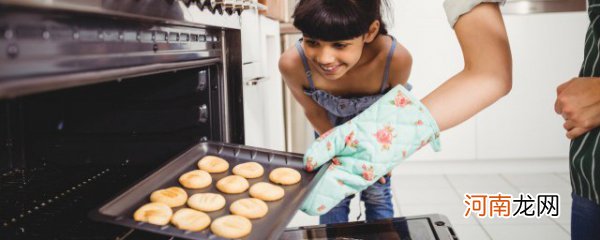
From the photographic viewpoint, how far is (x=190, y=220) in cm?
77

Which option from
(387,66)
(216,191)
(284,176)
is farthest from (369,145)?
(387,66)

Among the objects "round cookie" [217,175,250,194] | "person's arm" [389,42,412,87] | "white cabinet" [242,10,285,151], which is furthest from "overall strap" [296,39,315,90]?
"round cookie" [217,175,250,194]

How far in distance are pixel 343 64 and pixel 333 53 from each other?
0.19 feet

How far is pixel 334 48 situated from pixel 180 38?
51 cm

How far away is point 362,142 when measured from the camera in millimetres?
915

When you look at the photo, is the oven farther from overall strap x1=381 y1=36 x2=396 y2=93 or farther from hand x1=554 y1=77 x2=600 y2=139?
hand x1=554 y1=77 x2=600 y2=139

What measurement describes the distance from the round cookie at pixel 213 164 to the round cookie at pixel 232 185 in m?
0.04

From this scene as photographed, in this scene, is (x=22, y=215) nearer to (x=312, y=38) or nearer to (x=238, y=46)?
(x=238, y=46)

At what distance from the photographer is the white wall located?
2.85m

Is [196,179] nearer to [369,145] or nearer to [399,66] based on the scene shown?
[369,145]

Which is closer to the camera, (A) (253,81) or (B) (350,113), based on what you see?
(A) (253,81)

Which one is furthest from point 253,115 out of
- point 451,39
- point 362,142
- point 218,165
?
point 451,39

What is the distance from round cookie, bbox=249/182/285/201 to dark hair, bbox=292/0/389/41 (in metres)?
0.46

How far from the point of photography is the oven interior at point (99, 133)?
0.99 meters
